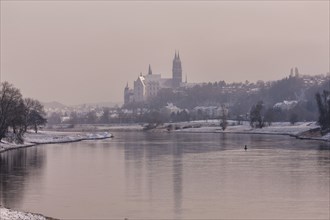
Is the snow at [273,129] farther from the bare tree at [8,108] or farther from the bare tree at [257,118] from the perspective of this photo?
the bare tree at [8,108]

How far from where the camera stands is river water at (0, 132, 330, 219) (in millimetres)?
25719

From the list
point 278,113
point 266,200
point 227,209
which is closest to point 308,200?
point 266,200

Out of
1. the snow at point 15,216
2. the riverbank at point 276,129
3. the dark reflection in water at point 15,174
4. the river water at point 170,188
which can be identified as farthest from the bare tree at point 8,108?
the snow at point 15,216

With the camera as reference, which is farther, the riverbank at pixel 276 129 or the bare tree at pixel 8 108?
the riverbank at pixel 276 129

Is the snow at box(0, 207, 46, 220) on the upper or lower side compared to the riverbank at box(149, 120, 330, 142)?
lower

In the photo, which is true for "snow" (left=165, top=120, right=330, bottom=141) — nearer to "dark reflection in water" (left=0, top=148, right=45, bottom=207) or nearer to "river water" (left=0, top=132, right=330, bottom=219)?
"river water" (left=0, top=132, right=330, bottom=219)

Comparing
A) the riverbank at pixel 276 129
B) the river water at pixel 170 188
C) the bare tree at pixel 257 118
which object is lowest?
the river water at pixel 170 188

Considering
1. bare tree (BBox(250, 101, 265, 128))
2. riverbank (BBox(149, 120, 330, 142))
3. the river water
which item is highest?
bare tree (BBox(250, 101, 265, 128))

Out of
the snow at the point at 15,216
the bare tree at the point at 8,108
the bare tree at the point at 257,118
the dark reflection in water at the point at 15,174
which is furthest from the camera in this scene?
the bare tree at the point at 257,118

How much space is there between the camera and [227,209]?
26188 mm

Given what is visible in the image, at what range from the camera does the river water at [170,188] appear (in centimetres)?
2572

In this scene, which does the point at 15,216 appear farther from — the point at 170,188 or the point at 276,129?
the point at 276,129

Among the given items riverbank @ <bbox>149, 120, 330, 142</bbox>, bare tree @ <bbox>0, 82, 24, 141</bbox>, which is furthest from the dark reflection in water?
riverbank @ <bbox>149, 120, 330, 142</bbox>

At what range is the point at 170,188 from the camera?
106 ft
